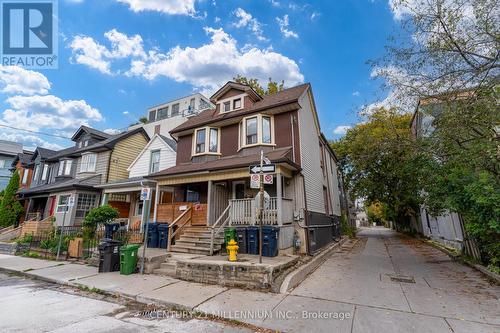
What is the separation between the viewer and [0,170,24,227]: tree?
1914 cm

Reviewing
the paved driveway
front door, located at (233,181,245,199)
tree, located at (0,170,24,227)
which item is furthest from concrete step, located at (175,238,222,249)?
tree, located at (0,170,24,227)

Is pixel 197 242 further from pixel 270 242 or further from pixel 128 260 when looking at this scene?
pixel 270 242

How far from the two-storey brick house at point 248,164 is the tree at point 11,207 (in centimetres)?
1615

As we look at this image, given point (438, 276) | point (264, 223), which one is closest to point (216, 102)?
point (264, 223)

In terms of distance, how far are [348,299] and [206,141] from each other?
34.4 feet

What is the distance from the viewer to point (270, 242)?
8250 mm

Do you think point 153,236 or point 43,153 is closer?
point 153,236

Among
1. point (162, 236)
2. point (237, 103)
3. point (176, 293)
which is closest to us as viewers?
point (176, 293)

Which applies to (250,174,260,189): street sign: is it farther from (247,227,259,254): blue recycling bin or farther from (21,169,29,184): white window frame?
(21,169,29,184): white window frame

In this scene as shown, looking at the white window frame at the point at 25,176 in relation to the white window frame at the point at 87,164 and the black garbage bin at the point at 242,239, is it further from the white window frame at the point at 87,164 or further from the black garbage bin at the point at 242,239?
the black garbage bin at the point at 242,239

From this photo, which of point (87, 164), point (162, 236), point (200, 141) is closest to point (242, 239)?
point (162, 236)

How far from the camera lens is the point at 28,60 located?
36.4 feet

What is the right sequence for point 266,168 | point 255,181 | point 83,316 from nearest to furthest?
point 83,316 < point 255,181 < point 266,168

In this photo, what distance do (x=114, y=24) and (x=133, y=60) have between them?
3.24m
